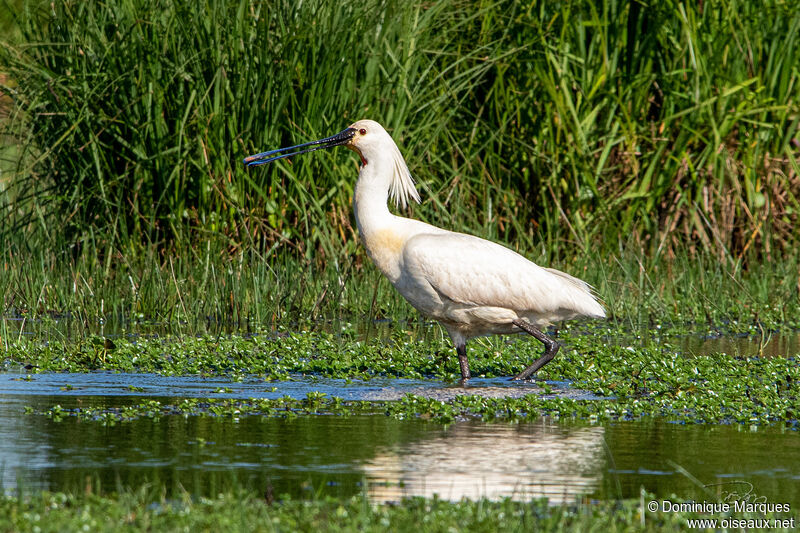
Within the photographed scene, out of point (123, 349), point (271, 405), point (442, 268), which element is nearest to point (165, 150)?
point (123, 349)

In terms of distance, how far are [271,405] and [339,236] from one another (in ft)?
16.9

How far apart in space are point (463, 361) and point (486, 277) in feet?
1.94

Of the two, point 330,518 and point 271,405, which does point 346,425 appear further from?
point 330,518

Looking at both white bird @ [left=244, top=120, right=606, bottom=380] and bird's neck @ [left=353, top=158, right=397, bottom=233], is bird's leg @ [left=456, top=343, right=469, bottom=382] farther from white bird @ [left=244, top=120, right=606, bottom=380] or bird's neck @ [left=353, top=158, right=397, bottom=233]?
bird's neck @ [left=353, top=158, right=397, bottom=233]

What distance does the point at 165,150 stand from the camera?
1123 centimetres

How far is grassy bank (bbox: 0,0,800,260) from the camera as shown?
36.9 feet

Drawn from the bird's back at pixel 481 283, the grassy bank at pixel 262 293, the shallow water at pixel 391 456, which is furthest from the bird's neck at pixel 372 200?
the shallow water at pixel 391 456

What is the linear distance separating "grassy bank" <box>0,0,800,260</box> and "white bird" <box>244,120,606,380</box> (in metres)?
2.58

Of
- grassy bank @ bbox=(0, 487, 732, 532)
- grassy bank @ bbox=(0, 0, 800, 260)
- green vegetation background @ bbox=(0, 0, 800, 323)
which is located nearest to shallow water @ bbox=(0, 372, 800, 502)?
grassy bank @ bbox=(0, 487, 732, 532)

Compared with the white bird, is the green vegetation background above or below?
above

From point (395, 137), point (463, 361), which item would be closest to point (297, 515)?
point (463, 361)

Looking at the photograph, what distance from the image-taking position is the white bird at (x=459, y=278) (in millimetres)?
8281

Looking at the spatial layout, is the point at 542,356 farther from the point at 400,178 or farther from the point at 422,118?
the point at 422,118

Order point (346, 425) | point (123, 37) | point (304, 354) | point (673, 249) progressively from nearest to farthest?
1. point (346, 425)
2. point (304, 354)
3. point (123, 37)
4. point (673, 249)
